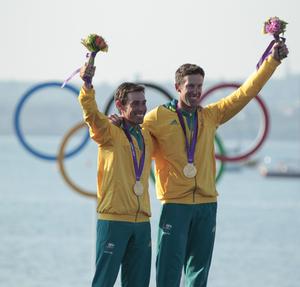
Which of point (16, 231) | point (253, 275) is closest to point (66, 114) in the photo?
point (16, 231)

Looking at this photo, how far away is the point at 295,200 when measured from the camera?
82.6m

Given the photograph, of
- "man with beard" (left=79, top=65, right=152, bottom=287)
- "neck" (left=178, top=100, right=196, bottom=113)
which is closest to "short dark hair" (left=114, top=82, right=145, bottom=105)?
"man with beard" (left=79, top=65, right=152, bottom=287)

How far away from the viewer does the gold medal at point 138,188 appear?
11.6 metres

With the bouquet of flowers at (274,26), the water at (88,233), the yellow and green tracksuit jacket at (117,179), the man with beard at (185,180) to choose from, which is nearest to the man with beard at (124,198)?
the yellow and green tracksuit jacket at (117,179)

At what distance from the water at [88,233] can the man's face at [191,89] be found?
943 inches

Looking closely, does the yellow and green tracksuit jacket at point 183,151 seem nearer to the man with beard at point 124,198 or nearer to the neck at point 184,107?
the neck at point 184,107

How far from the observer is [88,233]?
5638 cm

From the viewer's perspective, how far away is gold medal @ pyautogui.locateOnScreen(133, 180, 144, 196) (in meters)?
11.6

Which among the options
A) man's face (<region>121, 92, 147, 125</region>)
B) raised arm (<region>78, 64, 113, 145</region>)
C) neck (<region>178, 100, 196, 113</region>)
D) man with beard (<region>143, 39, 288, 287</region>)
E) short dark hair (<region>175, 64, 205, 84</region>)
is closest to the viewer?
raised arm (<region>78, 64, 113, 145</region>)

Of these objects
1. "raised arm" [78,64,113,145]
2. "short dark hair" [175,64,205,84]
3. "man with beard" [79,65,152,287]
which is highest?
"short dark hair" [175,64,205,84]

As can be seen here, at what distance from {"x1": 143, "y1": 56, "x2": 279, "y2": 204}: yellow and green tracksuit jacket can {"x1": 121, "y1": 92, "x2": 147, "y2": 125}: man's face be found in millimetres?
381

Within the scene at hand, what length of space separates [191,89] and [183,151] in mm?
538

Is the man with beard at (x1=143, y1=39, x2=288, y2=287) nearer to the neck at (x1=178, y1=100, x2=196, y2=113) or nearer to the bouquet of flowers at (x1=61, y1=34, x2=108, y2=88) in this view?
the neck at (x1=178, y1=100, x2=196, y2=113)

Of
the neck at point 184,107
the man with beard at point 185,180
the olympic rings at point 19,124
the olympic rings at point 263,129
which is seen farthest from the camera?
the olympic rings at point 19,124
